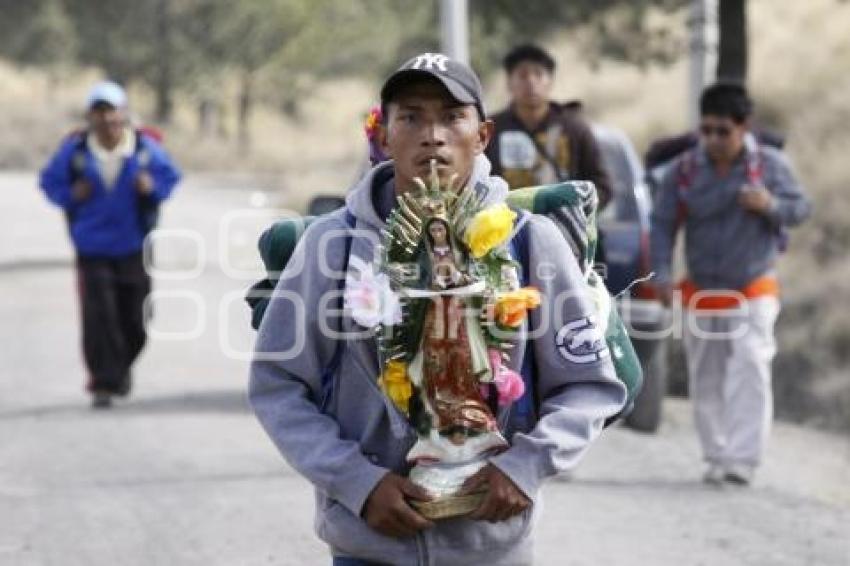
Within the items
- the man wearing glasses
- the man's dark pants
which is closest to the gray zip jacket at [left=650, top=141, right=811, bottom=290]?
the man wearing glasses

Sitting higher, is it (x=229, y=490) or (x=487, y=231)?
(x=487, y=231)

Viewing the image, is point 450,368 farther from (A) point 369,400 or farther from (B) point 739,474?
(B) point 739,474

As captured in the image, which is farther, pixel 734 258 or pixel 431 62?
pixel 734 258

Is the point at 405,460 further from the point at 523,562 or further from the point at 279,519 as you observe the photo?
the point at 279,519

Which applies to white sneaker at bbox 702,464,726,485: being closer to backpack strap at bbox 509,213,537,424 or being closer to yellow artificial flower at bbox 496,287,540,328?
backpack strap at bbox 509,213,537,424

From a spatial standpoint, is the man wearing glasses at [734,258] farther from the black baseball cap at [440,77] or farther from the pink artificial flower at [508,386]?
the pink artificial flower at [508,386]

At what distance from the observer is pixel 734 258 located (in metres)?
10.6

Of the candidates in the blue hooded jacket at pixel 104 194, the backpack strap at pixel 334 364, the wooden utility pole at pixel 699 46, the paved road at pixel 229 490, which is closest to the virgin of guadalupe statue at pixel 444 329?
the backpack strap at pixel 334 364

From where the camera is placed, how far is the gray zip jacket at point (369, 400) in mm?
4426

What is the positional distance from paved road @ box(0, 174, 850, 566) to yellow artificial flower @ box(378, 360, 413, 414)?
401 cm

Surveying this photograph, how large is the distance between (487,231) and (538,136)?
6326mm

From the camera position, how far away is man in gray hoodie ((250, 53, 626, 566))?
4418 millimetres

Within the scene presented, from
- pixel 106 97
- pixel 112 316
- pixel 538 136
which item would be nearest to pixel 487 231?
pixel 538 136

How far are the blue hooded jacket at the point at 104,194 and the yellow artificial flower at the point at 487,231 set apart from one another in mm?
9120
